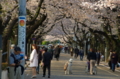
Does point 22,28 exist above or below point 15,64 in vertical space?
above

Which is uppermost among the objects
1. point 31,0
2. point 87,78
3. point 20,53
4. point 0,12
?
point 31,0

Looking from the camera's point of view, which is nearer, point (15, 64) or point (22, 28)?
point (15, 64)

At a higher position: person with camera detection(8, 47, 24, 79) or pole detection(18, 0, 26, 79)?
pole detection(18, 0, 26, 79)

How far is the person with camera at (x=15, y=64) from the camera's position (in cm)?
1252

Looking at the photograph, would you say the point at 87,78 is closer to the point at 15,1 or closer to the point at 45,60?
the point at 45,60

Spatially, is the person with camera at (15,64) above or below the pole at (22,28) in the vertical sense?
below

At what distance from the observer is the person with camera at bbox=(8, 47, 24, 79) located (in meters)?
12.5

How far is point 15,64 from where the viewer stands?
12.5 meters

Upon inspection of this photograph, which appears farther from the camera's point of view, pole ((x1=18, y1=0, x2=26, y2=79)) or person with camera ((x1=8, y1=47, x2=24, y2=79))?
pole ((x1=18, y1=0, x2=26, y2=79))

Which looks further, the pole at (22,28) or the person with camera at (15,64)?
the pole at (22,28)

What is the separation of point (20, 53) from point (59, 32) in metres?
56.1

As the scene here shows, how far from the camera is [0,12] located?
803 inches

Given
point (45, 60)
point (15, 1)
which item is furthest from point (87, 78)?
point (15, 1)

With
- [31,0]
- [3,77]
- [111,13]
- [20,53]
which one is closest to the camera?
[3,77]
